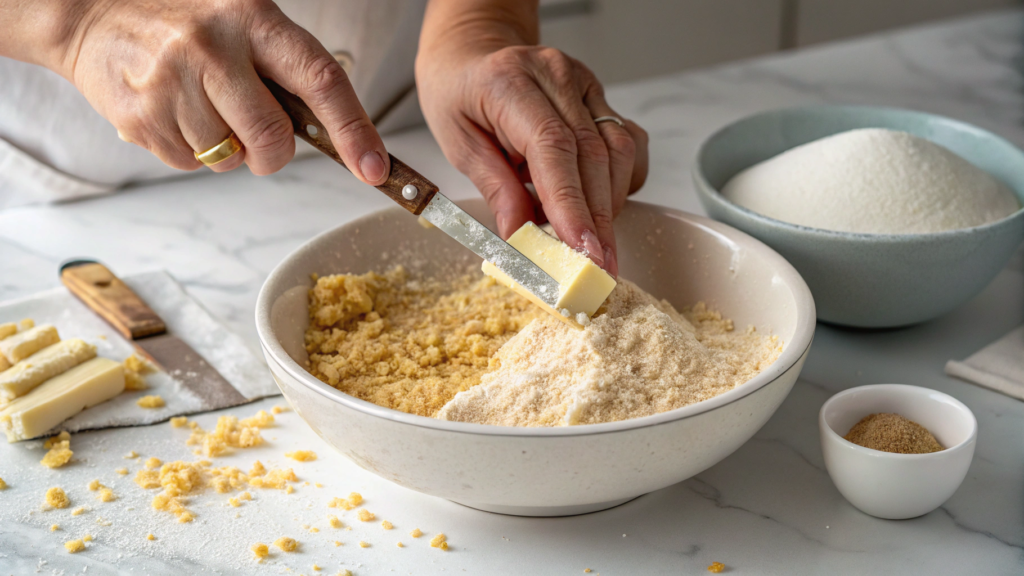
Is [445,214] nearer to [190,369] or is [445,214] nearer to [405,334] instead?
[405,334]

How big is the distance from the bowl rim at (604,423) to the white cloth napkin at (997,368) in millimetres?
289

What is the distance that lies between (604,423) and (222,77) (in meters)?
0.54

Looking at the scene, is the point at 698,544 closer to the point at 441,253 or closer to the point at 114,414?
the point at 441,253

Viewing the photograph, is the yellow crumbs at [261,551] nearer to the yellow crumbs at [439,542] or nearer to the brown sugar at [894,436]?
the yellow crumbs at [439,542]

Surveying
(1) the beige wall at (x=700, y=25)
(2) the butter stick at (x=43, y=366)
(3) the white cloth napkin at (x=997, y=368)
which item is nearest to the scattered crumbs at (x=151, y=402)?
(2) the butter stick at (x=43, y=366)

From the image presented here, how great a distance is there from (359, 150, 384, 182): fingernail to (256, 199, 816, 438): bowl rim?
0.60 ft

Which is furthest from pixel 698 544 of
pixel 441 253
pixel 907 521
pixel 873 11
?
pixel 873 11

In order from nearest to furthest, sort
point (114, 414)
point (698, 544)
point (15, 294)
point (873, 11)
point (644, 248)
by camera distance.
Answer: point (698, 544) → point (114, 414) → point (644, 248) → point (15, 294) → point (873, 11)

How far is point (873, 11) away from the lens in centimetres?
380

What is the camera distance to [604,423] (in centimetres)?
74

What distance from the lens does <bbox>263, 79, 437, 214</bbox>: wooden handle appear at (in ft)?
3.07

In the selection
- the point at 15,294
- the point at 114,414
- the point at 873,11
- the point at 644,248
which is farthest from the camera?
the point at 873,11

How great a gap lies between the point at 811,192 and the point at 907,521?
461 mm

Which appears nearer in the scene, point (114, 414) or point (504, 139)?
point (114, 414)
